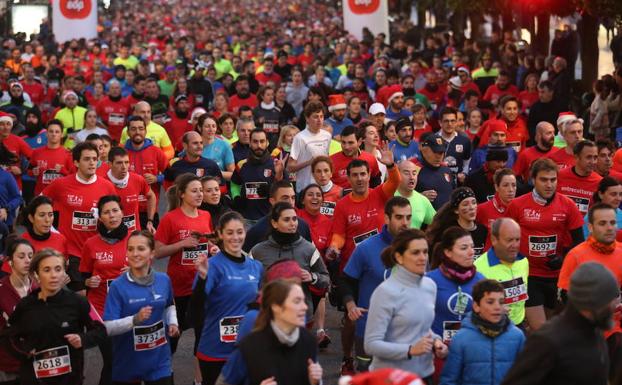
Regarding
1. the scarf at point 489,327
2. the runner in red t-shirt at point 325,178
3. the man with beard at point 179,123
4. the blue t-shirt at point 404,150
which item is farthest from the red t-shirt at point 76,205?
the man with beard at point 179,123

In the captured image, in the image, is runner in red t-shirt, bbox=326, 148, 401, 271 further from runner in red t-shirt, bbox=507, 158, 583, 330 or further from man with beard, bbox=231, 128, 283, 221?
man with beard, bbox=231, 128, 283, 221

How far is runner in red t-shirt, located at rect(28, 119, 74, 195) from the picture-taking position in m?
14.2

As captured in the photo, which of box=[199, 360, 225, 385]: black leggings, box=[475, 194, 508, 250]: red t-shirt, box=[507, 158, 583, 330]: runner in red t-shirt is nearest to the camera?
box=[199, 360, 225, 385]: black leggings

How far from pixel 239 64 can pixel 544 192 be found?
18113 mm

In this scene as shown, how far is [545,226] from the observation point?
1013cm

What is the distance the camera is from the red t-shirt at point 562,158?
12508 mm

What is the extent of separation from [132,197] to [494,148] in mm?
3684

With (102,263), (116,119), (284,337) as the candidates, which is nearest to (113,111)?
(116,119)

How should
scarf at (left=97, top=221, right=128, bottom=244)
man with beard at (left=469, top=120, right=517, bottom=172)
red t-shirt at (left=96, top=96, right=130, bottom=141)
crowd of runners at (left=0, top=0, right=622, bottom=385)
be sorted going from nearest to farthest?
1. crowd of runners at (left=0, top=0, right=622, bottom=385)
2. scarf at (left=97, top=221, right=128, bottom=244)
3. man with beard at (left=469, top=120, right=517, bottom=172)
4. red t-shirt at (left=96, top=96, right=130, bottom=141)

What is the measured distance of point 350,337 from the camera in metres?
9.96

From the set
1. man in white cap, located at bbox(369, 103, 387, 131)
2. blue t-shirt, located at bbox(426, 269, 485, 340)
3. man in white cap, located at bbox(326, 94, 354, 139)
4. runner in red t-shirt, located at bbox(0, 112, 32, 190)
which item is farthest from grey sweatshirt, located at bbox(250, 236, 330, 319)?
man in white cap, located at bbox(369, 103, 387, 131)

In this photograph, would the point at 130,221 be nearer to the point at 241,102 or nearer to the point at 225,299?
the point at 225,299

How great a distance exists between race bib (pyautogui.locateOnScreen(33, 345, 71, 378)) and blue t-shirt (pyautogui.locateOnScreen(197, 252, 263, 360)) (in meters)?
0.92

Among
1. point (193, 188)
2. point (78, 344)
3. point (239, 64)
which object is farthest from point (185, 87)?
point (78, 344)
